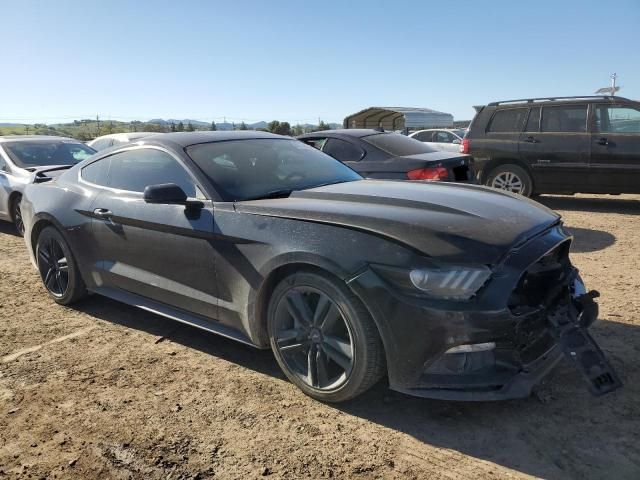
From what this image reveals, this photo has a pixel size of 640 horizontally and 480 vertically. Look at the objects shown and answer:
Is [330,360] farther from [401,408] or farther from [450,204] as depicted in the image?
[450,204]

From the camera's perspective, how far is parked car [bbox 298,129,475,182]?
6.28 meters

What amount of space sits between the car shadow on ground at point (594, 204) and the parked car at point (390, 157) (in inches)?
129

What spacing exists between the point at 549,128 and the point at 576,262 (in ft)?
13.0

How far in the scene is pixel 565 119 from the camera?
8594mm

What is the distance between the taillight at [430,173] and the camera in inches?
245

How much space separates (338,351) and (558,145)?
7165 mm

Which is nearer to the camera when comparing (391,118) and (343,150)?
(343,150)

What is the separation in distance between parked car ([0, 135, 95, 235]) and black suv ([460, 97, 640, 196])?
675 cm

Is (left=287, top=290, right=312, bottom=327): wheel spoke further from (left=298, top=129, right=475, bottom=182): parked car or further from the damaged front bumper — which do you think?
(left=298, top=129, right=475, bottom=182): parked car

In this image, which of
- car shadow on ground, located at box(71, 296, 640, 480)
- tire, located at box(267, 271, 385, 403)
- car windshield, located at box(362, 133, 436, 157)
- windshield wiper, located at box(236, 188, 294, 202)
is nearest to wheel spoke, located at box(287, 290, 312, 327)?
tire, located at box(267, 271, 385, 403)

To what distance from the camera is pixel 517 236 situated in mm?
2754

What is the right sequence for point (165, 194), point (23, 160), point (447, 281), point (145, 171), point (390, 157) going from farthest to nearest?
point (23, 160) → point (390, 157) → point (145, 171) → point (165, 194) → point (447, 281)

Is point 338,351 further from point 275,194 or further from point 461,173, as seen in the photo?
point 461,173

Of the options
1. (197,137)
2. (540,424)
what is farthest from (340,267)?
(197,137)
